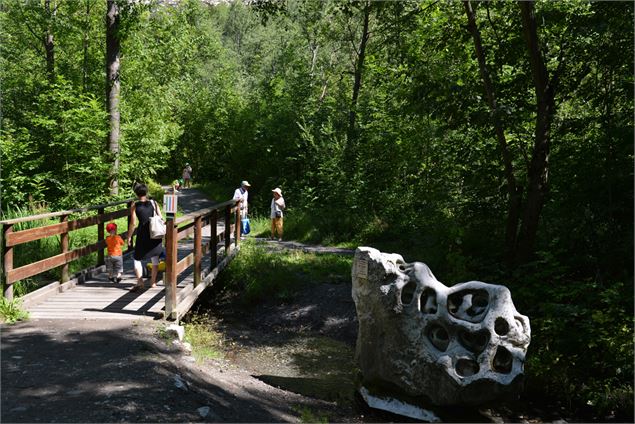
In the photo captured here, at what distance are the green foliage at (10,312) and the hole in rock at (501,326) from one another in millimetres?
5887

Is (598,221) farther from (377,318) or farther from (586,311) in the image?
(377,318)

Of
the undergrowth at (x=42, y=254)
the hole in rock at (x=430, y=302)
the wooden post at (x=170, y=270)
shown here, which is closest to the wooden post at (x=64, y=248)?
the undergrowth at (x=42, y=254)

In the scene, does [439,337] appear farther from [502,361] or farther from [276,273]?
[276,273]

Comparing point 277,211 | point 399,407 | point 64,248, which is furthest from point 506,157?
point 277,211

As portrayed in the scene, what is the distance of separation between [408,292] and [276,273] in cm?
553

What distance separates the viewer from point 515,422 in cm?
649

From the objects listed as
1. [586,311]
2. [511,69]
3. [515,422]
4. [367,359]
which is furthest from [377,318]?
[511,69]

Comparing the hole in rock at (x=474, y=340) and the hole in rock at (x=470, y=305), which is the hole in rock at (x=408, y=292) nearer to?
the hole in rock at (x=470, y=305)

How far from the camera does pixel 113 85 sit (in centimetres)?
1571

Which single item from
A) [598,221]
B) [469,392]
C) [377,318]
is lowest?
[469,392]

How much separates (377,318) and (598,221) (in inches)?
164

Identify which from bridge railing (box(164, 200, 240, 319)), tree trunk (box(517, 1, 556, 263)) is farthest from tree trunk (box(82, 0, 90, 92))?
tree trunk (box(517, 1, 556, 263))

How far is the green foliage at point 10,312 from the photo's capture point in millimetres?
6791

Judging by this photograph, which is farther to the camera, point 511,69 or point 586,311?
point 511,69
